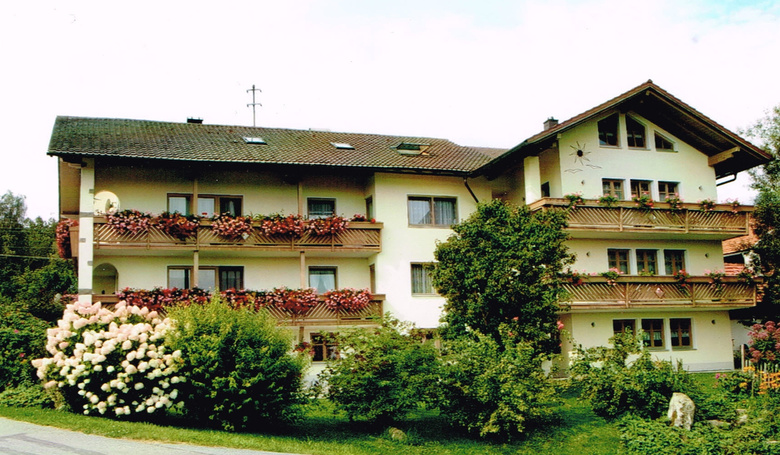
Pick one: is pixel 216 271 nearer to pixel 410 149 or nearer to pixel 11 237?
pixel 410 149

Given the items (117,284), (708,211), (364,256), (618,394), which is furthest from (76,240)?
(708,211)

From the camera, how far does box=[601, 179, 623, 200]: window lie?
2712 cm

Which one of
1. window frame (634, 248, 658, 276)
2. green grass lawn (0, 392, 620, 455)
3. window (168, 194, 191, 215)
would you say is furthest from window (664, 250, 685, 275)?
window (168, 194, 191, 215)

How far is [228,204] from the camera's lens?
2559 cm

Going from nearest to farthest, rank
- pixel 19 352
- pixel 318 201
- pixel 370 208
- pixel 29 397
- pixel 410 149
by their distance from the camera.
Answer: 1. pixel 29 397
2. pixel 19 352
3. pixel 318 201
4. pixel 370 208
5. pixel 410 149

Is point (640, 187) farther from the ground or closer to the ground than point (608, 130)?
closer to the ground

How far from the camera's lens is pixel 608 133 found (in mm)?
27625

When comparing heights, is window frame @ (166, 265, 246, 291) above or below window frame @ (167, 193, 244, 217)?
below

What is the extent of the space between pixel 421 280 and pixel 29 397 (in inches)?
545

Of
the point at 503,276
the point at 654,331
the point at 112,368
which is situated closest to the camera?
the point at 112,368

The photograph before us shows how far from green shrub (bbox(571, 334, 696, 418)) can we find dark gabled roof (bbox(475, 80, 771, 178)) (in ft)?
31.0

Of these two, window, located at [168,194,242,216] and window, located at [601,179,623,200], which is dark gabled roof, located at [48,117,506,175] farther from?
window, located at [601,179,623,200]

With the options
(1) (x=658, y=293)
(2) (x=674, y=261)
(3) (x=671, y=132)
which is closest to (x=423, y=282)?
(1) (x=658, y=293)

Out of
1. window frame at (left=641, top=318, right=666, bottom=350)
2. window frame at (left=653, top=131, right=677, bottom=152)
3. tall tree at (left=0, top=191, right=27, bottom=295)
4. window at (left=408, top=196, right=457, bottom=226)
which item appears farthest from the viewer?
tall tree at (left=0, top=191, right=27, bottom=295)
